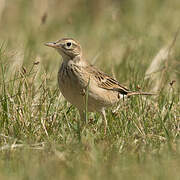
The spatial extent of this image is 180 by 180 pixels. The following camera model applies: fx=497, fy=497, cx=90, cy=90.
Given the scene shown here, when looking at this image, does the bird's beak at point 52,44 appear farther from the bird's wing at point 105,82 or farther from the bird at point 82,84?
the bird's wing at point 105,82

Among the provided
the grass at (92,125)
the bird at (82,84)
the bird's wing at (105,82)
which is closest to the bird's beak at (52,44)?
the bird at (82,84)

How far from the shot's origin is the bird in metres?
5.46

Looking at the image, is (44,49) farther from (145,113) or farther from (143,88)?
(145,113)

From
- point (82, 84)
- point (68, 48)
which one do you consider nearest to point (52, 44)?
point (68, 48)

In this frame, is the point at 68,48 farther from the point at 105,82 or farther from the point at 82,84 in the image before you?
the point at 105,82

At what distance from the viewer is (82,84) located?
555 cm

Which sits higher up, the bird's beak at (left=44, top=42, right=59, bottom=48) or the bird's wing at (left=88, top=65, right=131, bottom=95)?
the bird's beak at (left=44, top=42, right=59, bottom=48)

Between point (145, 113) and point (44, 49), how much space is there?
4.38m

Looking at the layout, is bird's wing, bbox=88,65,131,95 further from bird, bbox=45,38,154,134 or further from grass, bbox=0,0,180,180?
grass, bbox=0,0,180,180

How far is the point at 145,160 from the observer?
4234mm

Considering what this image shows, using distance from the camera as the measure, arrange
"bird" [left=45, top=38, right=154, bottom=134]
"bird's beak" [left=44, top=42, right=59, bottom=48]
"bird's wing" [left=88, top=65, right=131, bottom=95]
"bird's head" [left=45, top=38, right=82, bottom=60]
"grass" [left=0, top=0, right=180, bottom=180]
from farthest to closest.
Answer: "bird's wing" [left=88, top=65, right=131, bottom=95] → "bird's head" [left=45, top=38, right=82, bottom=60] → "bird's beak" [left=44, top=42, right=59, bottom=48] → "bird" [left=45, top=38, right=154, bottom=134] → "grass" [left=0, top=0, right=180, bottom=180]

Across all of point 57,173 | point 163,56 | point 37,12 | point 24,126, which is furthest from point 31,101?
point 37,12

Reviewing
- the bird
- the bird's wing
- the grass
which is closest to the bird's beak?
the bird

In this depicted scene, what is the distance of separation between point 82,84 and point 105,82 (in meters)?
0.63
